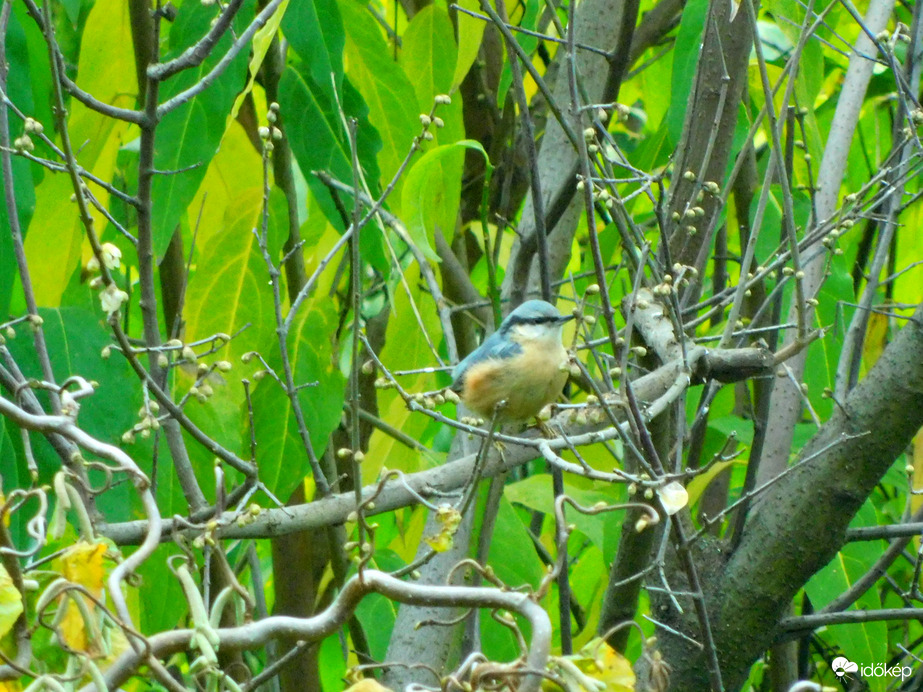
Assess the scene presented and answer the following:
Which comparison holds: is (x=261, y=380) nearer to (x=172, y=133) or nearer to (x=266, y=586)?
(x=172, y=133)

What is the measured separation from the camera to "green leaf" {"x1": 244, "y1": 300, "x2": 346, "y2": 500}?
7.86 ft

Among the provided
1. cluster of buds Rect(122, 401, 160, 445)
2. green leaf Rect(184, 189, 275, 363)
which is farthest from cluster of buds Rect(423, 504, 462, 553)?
green leaf Rect(184, 189, 275, 363)

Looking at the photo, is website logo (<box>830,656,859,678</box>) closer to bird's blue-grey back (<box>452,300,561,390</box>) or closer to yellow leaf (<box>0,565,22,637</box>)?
bird's blue-grey back (<box>452,300,561,390</box>)

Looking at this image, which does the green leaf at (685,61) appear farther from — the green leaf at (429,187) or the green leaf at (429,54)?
the green leaf at (429,54)

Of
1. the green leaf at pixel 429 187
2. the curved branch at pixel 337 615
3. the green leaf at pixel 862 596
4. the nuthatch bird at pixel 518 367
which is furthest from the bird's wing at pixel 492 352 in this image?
the curved branch at pixel 337 615

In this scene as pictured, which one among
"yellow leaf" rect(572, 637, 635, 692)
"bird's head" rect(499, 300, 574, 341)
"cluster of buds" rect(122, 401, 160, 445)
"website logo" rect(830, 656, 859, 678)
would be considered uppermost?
"yellow leaf" rect(572, 637, 635, 692)

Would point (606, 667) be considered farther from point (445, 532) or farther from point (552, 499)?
point (552, 499)

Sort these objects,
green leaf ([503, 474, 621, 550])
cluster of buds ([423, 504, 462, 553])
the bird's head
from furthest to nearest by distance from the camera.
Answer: the bird's head, green leaf ([503, 474, 621, 550]), cluster of buds ([423, 504, 462, 553])

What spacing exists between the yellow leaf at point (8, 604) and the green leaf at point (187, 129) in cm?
135

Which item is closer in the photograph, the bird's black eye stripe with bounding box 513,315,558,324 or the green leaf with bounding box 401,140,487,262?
the green leaf with bounding box 401,140,487,262

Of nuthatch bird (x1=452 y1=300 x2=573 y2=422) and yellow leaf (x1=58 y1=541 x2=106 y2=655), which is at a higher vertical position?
yellow leaf (x1=58 y1=541 x2=106 y2=655)

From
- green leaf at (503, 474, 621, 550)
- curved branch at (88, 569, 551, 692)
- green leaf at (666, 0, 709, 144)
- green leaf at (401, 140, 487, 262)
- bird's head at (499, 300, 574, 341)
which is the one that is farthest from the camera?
bird's head at (499, 300, 574, 341)

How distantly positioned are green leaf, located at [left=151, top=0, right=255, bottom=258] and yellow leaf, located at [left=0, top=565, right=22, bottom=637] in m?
1.35

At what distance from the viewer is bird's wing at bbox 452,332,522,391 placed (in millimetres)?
3109
